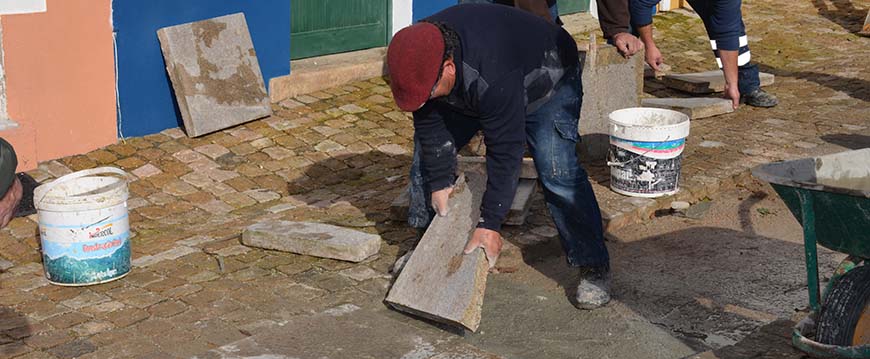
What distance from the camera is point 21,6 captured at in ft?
23.2

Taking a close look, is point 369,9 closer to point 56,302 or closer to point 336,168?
point 336,168

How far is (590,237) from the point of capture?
17.7 feet

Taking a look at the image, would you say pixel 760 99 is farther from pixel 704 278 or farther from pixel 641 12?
pixel 704 278

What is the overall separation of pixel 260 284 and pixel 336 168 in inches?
85.7

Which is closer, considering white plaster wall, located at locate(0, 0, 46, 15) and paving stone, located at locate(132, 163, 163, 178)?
white plaster wall, located at locate(0, 0, 46, 15)

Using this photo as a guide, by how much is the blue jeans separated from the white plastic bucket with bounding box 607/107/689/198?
1400 millimetres

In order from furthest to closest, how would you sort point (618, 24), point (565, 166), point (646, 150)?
1. point (618, 24)
2. point (646, 150)
3. point (565, 166)

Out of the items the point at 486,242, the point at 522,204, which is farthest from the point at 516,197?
the point at 486,242

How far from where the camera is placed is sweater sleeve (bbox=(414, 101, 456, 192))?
5109mm

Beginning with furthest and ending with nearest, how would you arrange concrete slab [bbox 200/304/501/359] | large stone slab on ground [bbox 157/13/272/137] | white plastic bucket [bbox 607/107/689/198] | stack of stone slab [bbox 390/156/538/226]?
large stone slab on ground [bbox 157/13/272/137]
white plastic bucket [bbox 607/107/689/198]
stack of stone slab [bbox 390/156/538/226]
concrete slab [bbox 200/304/501/359]

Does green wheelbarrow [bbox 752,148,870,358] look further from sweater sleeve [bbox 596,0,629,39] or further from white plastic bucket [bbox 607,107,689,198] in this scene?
sweater sleeve [bbox 596,0,629,39]

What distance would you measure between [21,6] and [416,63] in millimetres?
3785

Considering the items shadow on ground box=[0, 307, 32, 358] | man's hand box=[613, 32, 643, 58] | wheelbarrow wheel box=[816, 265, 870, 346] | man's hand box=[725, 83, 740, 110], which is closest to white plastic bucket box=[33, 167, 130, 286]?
shadow on ground box=[0, 307, 32, 358]

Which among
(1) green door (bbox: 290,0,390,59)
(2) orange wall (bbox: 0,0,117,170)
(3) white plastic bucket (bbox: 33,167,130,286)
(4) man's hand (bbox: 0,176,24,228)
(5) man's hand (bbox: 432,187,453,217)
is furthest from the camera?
(1) green door (bbox: 290,0,390,59)
